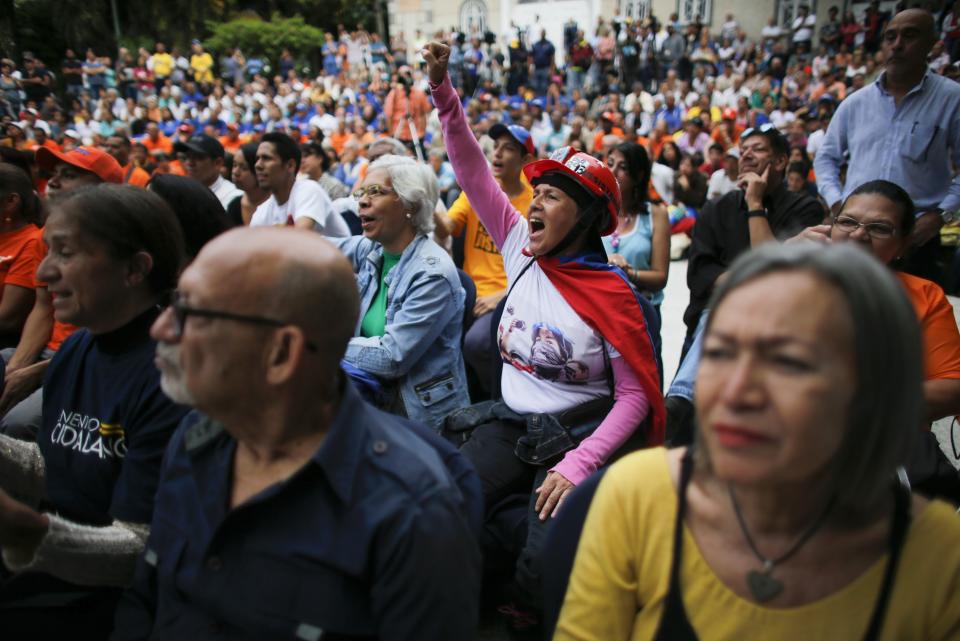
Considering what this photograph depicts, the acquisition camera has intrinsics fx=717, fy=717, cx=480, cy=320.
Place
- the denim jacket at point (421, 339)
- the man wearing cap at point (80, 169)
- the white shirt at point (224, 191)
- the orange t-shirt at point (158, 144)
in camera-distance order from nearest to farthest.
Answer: the denim jacket at point (421, 339) < the man wearing cap at point (80, 169) < the white shirt at point (224, 191) < the orange t-shirt at point (158, 144)

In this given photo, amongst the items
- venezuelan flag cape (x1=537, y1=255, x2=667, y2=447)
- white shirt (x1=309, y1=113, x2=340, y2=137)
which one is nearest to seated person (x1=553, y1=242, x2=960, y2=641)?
venezuelan flag cape (x1=537, y1=255, x2=667, y2=447)

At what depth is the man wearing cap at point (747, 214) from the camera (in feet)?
12.2

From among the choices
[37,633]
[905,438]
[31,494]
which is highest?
[905,438]

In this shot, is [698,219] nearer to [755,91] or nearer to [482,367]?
[482,367]

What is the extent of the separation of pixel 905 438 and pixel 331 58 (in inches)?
1161

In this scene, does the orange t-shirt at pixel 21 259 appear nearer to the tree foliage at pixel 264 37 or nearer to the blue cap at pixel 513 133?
the blue cap at pixel 513 133

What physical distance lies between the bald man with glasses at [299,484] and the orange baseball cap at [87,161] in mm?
3401

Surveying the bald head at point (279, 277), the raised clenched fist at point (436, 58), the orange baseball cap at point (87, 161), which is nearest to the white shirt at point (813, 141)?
the raised clenched fist at point (436, 58)

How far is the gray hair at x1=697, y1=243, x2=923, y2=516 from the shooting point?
44.3 inches

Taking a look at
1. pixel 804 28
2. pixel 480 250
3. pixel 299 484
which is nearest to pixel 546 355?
pixel 299 484

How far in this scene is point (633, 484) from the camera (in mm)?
1404

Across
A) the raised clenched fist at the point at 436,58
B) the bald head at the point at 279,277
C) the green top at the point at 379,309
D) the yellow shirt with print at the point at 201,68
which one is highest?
the yellow shirt with print at the point at 201,68

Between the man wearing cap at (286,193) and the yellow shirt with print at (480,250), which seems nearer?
the yellow shirt with print at (480,250)

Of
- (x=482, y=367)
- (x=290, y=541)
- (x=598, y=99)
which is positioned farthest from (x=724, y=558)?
(x=598, y=99)
